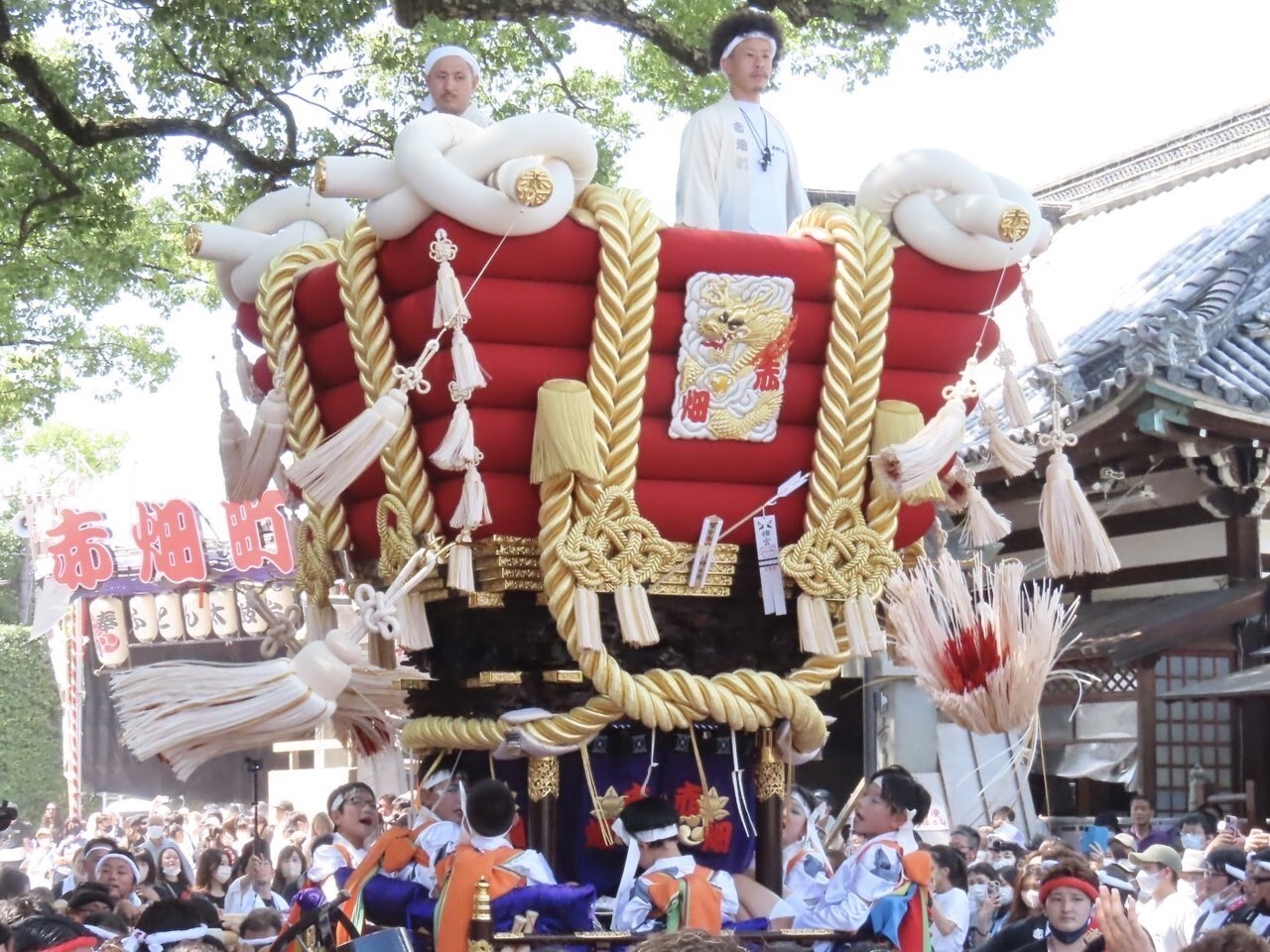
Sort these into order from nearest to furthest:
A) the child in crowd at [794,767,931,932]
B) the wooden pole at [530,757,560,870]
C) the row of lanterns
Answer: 1. the child in crowd at [794,767,931,932]
2. the wooden pole at [530,757,560,870]
3. the row of lanterns

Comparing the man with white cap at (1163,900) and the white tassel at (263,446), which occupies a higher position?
the white tassel at (263,446)

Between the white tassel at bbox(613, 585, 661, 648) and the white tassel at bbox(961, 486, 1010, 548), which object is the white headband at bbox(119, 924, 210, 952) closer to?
the white tassel at bbox(613, 585, 661, 648)

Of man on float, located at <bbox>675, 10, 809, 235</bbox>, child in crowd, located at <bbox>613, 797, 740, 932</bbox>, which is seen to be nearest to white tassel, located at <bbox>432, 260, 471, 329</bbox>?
man on float, located at <bbox>675, 10, 809, 235</bbox>

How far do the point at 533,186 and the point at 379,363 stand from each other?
2.59 ft

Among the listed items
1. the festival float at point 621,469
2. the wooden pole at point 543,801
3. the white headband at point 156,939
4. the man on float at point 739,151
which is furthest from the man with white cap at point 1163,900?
the white headband at point 156,939

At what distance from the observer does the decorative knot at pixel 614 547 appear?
5.33 m

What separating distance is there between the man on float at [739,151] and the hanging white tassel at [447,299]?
1.10 m

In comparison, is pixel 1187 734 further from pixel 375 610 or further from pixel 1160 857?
pixel 375 610

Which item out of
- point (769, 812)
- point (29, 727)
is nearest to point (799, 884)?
point (769, 812)

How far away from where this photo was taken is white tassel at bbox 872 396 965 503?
5.42 m

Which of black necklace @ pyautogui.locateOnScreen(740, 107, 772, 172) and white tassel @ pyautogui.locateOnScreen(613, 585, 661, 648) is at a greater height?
black necklace @ pyautogui.locateOnScreen(740, 107, 772, 172)

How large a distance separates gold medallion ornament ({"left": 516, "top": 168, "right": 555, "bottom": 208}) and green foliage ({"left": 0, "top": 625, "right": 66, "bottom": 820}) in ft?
90.0

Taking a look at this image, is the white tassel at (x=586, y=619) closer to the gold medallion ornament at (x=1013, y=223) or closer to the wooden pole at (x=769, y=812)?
the wooden pole at (x=769, y=812)

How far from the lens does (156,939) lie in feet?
17.1
